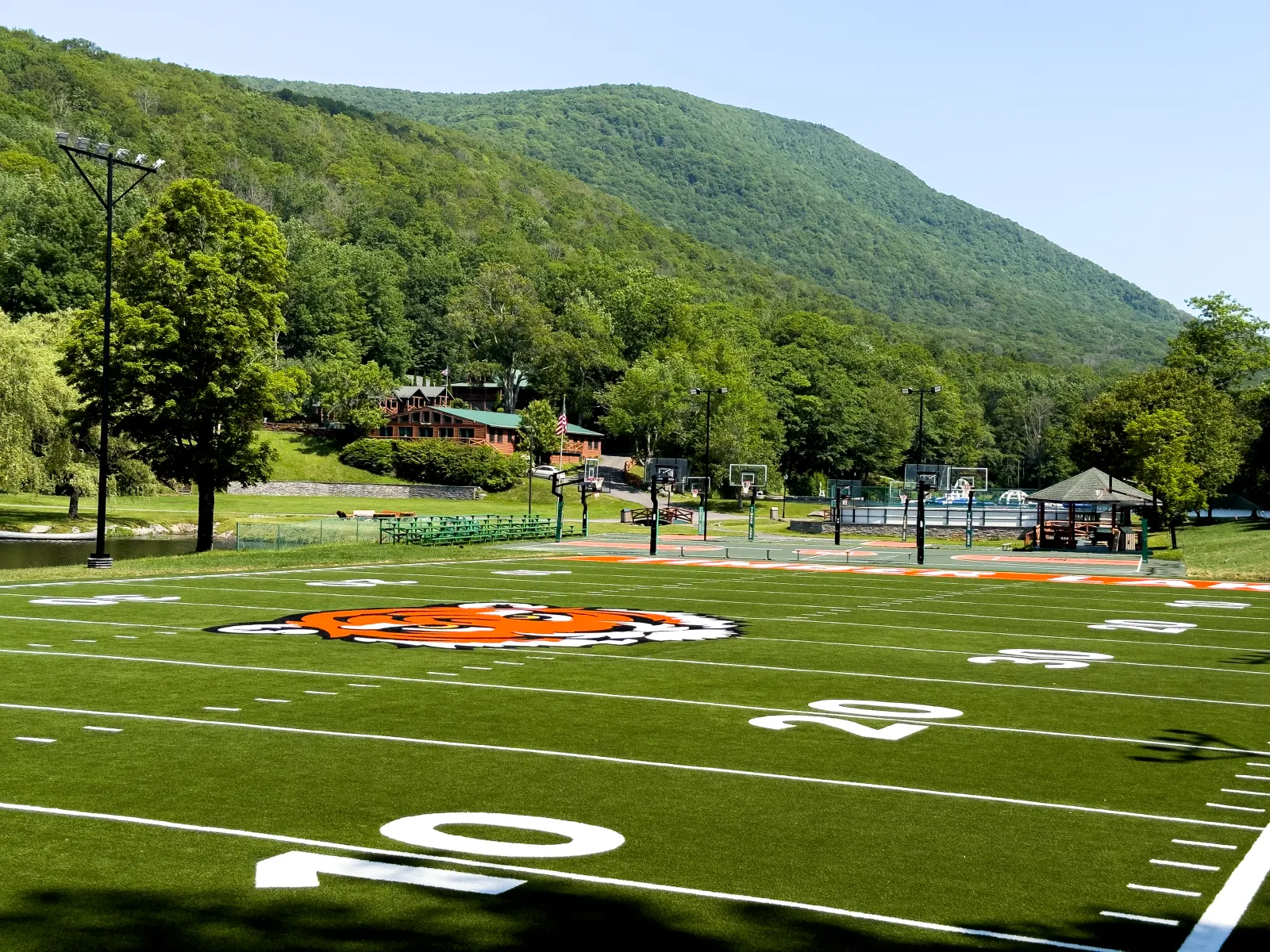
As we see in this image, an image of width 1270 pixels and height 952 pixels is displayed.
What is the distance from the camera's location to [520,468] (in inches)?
4254

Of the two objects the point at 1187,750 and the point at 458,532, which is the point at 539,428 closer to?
the point at 458,532

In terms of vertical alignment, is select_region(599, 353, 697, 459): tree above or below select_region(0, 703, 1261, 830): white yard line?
above

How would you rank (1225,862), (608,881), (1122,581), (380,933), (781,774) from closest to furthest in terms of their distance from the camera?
(380,933)
(608,881)
(1225,862)
(781,774)
(1122,581)

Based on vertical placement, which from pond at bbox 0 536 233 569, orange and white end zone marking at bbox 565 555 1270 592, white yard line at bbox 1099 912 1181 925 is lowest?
pond at bbox 0 536 233 569

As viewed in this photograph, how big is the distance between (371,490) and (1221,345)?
6747cm

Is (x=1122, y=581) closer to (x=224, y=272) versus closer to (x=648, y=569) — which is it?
(x=648, y=569)

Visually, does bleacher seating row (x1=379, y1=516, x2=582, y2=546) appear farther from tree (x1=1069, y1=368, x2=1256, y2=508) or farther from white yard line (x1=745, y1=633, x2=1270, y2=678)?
tree (x1=1069, y1=368, x2=1256, y2=508)

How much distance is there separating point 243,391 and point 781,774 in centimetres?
4033

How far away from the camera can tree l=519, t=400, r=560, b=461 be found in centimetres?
11725

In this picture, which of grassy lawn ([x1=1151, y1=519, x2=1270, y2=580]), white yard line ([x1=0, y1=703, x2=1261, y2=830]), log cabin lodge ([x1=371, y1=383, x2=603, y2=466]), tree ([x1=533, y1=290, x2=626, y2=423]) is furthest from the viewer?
tree ([x1=533, y1=290, x2=626, y2=423])

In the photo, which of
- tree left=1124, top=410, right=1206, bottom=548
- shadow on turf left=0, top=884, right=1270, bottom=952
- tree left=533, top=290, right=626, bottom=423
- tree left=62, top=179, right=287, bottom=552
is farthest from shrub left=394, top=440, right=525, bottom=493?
shadow on turf left=0, top=884, right=1270, bottom=952

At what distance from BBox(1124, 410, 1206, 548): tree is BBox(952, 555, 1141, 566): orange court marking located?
17797 millimetres

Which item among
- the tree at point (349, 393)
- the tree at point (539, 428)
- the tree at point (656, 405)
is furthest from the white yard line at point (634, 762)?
the tree at point (656, 405)

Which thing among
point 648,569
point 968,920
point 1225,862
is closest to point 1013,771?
point 1225,862
